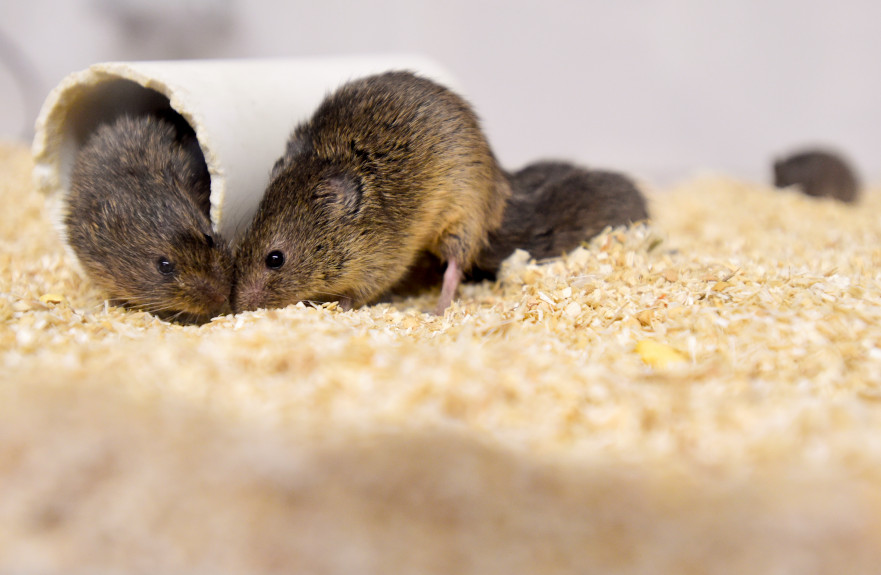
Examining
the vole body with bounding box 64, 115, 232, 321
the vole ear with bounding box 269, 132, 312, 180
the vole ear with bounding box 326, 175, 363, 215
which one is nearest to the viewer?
the vole body with bounding box 64, 115, 232, 321

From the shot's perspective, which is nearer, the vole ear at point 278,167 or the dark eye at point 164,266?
the dark eye at point 164,266

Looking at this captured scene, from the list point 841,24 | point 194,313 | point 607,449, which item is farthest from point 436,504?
point 841,24

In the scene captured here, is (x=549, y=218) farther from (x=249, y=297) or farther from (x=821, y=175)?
(x=821, y=175)

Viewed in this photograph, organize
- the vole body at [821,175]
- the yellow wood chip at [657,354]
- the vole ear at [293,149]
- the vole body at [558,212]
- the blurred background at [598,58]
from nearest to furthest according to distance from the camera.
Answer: the yellow wood chip at [657,354] → the vole ear at [293,149] → the vole body at [558,212] → the vole body at [821,175] → the blurred background at [598,58]

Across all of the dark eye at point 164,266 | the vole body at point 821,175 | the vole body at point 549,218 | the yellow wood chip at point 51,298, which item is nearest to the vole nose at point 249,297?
the dark eye at point 164,266

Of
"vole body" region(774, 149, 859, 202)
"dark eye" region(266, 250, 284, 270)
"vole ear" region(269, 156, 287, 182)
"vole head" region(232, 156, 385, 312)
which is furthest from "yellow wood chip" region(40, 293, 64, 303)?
"vole body" region(774, 149, 859, 202)

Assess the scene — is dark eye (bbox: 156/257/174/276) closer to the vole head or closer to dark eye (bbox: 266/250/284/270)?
the vole head

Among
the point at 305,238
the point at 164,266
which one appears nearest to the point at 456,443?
the point at 305,238

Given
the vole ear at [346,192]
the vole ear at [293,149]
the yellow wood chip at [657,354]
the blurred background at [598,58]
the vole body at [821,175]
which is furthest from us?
A: the blurred background at [598,58]

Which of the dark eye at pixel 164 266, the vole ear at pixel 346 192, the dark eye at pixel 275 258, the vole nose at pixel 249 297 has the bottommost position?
the vole nose at pixel 249 297

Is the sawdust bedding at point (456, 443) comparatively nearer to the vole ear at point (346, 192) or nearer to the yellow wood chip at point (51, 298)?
the yellow wood chip at point (51, 298)
